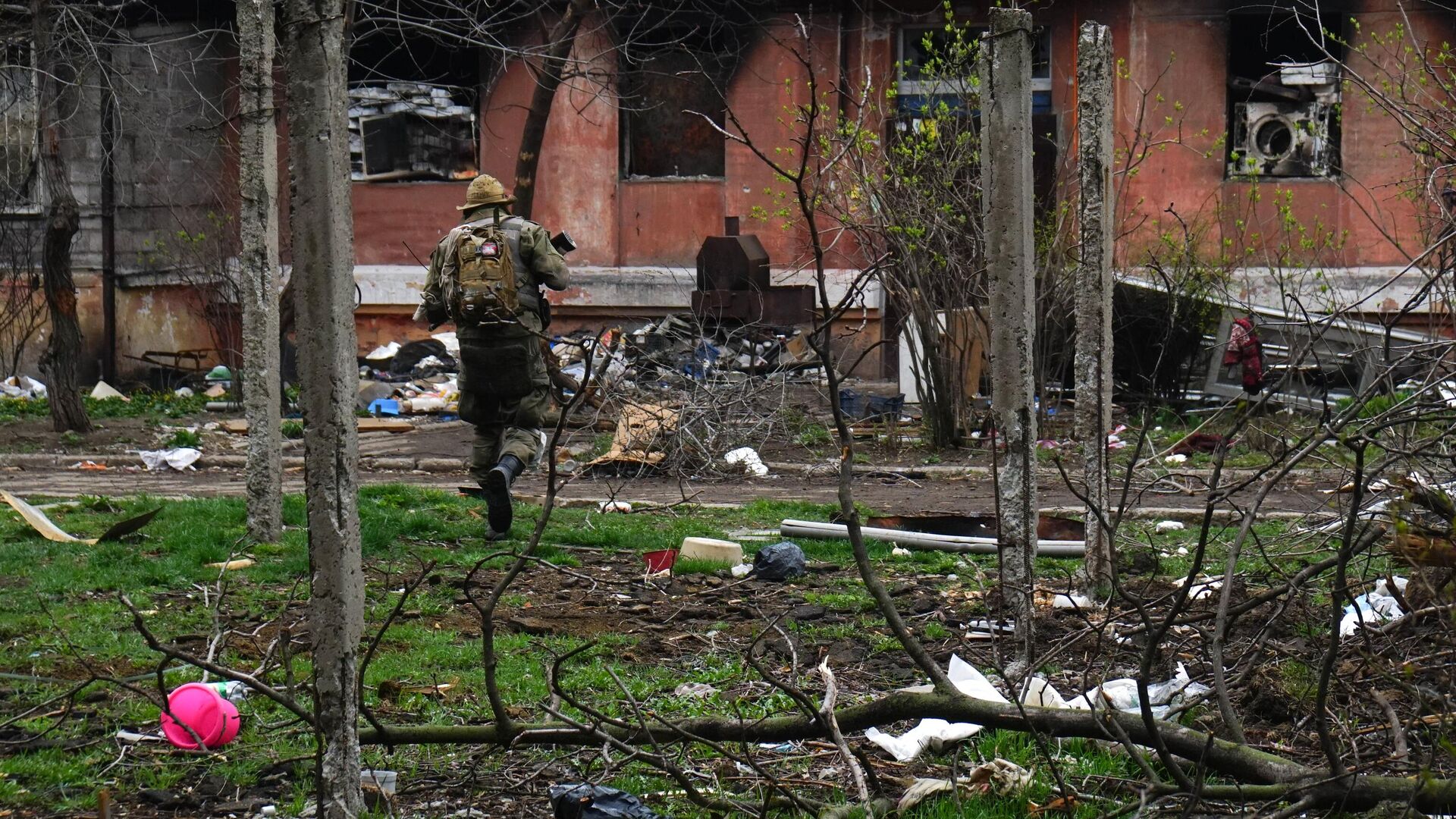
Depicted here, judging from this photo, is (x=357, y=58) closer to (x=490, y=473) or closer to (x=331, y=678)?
(x=490, y=473)

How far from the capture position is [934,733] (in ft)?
12.6

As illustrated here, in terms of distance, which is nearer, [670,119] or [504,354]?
[504,354]

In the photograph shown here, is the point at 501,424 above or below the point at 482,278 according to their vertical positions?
below

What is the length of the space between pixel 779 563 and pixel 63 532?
4.03 meters

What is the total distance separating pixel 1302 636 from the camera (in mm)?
4820

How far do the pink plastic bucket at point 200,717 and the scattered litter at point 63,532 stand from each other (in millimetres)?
3628

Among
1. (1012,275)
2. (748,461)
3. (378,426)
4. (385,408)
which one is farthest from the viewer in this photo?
(385,408)

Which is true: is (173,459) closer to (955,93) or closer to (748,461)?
(748,461)

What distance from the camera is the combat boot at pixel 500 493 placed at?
727cm

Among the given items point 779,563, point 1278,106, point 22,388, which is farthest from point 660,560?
point 1278,106

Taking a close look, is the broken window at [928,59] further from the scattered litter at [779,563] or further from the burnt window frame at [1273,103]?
the scattered litter at [779,563]

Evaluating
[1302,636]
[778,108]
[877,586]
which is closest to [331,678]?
[877,586]

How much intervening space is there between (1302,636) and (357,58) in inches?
695

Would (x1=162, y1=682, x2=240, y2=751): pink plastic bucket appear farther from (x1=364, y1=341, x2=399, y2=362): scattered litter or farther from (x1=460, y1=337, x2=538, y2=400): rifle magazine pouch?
(x1=364, y1=341, x2=399, y2=362): scattered litter
